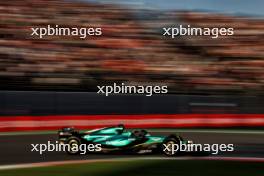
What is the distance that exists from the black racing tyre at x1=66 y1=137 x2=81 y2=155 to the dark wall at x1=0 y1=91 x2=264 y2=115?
2613 millimetres

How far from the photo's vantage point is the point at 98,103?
1257 centimetres

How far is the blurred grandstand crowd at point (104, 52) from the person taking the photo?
486 inches

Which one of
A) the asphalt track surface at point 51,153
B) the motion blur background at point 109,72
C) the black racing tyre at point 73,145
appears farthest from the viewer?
the motion blur background at point 109,72

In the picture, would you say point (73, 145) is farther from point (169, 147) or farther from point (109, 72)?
point (109, 72)

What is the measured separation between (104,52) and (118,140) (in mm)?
4380

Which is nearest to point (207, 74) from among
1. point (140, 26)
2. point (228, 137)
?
point (228, 137)

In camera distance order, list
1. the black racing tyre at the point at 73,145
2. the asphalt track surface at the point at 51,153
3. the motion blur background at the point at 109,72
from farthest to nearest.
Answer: the motion blur background at the point at 109,72, the asphalt track surface at the point at 51,153, the black racing tyre at the point at 73,145

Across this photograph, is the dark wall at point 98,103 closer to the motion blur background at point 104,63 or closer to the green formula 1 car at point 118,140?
the motion blur background at point 104,63

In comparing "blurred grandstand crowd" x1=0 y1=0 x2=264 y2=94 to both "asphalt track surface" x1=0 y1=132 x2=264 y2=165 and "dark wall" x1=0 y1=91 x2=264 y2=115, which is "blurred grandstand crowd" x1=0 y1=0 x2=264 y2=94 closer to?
"dark wall" x1=0 y1=91 x2=264 y2=115

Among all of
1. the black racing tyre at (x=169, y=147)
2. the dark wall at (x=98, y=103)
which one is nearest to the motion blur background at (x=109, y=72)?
the dark wall at (x=98, y=103)

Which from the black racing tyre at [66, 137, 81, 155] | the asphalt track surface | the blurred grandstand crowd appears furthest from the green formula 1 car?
the blurred grandstand crowd

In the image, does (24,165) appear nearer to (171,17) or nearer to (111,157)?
(111,157)

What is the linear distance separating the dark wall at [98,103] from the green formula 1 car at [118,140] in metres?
2.63

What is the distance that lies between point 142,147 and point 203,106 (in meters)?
5.39
